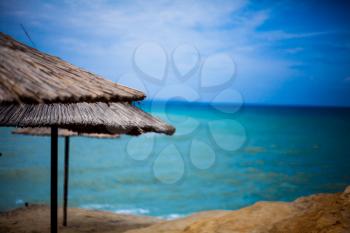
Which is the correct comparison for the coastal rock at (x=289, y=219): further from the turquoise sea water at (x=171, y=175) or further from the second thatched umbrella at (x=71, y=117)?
the turquoise sea water at (x=171, y=175)

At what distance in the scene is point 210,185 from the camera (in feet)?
48.2

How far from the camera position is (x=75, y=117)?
281cm

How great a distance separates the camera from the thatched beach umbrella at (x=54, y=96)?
1721 mm

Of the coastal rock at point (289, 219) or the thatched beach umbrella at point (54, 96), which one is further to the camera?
the coastal rock at point (289, 219)

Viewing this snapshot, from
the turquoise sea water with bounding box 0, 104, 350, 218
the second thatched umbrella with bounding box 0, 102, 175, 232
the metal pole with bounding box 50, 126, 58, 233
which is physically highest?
the second thatched umbrella with bounding box 0, 102, 175, 232

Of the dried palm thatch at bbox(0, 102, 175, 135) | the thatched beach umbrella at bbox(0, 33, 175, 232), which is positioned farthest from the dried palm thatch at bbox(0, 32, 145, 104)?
the dried palm thatch at bbox(0, 102, 175, 135)

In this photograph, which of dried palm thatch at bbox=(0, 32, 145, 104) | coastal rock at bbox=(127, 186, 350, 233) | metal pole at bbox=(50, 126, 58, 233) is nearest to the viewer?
dried palm thatch at bbox=(0, 32, 145, 104)

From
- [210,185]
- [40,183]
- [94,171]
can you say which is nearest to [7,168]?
[40,183]

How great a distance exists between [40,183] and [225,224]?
12.2m

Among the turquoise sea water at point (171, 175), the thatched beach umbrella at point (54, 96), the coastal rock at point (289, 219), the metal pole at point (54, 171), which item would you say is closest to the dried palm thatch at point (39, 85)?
the thatched beach umbrella at point (54, 96)

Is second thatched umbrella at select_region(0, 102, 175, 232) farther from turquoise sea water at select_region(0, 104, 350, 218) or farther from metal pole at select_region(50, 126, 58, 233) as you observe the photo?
turquoise sea water at select_region(0, 104, 350, 218)

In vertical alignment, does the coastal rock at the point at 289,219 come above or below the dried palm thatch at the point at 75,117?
below

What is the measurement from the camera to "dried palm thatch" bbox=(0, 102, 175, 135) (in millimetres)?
2775

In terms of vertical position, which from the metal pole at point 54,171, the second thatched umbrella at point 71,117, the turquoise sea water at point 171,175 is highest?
the second thatched umbrella at point 71,117
